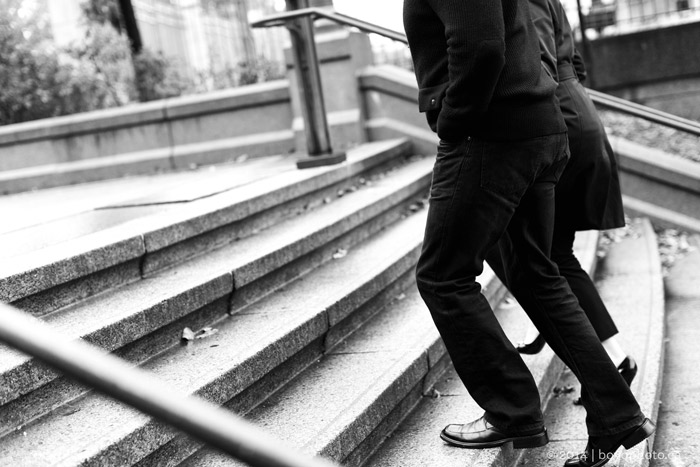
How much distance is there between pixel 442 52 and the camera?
9.28ft

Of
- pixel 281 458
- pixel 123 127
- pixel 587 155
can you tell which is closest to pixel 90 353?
pixel 281 458

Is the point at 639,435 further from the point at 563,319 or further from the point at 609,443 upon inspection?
the point at 563,319

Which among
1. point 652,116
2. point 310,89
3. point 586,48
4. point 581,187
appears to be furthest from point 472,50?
point 586,48

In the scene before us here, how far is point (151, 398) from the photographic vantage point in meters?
1.37

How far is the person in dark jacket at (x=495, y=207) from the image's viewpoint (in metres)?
2.71

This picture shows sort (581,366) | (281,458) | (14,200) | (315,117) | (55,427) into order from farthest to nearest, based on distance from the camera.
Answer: (14,200)
(315,117)
(581,366)
(55,427)
(281,458)

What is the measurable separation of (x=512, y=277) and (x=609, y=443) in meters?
0.69

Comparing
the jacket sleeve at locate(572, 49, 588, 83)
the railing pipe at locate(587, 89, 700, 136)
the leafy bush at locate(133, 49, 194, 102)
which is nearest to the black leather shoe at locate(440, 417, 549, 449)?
the jacket sleeve at locate(572, 49, 588, 83)

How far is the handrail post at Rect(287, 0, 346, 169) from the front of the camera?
21.0 ft

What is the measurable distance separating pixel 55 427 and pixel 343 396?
1.09m

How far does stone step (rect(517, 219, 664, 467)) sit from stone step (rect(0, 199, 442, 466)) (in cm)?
104

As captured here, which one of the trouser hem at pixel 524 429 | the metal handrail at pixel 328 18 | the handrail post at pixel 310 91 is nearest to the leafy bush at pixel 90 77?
the handrail post at pixel 310 91

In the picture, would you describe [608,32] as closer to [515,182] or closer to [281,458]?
[515,182]

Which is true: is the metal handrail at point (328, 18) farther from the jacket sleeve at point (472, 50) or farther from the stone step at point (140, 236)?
the jacket sleeve at point (472, 50)
